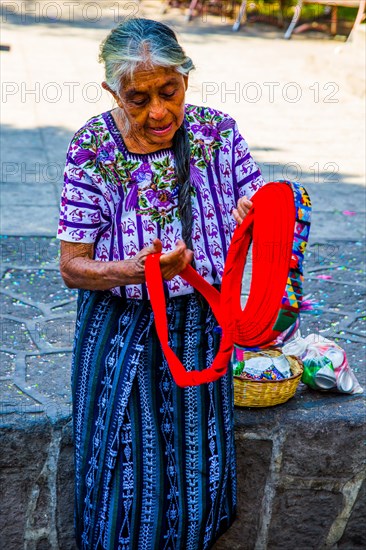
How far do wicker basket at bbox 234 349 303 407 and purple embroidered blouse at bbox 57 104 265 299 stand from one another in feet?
2.10

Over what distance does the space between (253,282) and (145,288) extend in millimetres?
289

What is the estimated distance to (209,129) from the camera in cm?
245

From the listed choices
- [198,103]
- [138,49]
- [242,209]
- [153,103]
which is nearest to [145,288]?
[242,209]

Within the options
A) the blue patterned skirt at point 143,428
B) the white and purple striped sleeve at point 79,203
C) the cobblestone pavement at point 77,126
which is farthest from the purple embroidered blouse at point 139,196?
the cobblestone pavement at point 77,126

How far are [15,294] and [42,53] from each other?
657 centimetres

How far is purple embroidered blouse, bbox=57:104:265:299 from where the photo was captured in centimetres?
235

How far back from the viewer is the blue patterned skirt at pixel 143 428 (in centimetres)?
246

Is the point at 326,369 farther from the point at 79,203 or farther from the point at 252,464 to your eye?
the point at 79,203

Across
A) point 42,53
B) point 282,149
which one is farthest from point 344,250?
point 42,53

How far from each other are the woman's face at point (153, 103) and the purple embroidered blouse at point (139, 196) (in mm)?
70

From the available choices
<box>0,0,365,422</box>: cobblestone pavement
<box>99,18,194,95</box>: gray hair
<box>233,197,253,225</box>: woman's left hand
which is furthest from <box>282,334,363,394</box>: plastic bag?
<box>99,18,194,95</box>: gray hair

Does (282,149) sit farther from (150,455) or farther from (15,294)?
(150,455)

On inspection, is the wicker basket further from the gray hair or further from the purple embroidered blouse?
the gray hair

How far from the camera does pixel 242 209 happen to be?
2369 mm
